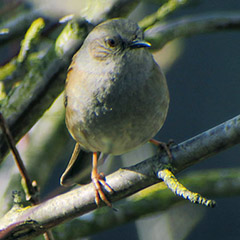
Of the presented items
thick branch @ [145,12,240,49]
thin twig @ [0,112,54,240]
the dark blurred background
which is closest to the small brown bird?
thin twig @ [0,112,54,240]

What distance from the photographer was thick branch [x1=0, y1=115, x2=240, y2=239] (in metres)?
2.73

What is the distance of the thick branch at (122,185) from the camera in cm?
273

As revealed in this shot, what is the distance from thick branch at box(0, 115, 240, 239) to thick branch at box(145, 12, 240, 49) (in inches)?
64.2

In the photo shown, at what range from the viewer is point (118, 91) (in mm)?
3387

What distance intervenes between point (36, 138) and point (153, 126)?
4.90ft

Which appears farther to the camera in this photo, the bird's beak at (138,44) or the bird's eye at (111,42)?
the bird's eye at (111,42)

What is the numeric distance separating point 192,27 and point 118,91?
1290 millimetres

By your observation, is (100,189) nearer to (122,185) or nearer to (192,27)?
(122,185)

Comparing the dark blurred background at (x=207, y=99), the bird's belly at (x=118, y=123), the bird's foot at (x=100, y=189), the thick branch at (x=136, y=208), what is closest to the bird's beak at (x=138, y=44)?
the bird's belly at (x=118, y=123)

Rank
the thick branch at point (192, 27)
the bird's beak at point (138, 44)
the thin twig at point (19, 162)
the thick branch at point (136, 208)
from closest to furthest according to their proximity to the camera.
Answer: the thin twig at point (19, 162), the bird's beak at point (138, 44), the thick branch at point (136, 208), the thick branch at point (192, 27)

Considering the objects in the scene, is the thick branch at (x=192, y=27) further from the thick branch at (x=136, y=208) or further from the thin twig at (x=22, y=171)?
the thin twig at (x=22, y=171)

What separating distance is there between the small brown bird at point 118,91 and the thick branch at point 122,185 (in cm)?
25

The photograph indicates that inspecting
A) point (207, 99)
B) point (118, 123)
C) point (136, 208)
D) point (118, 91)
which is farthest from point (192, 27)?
point (207, 99)

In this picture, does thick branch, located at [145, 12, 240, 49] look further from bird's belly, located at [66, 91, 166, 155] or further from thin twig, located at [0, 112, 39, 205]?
thin twig, located at [0, 112, 39, 205]
